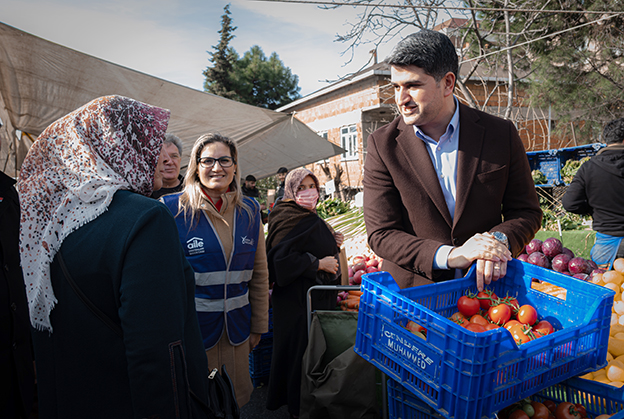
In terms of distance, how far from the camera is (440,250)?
160 cm

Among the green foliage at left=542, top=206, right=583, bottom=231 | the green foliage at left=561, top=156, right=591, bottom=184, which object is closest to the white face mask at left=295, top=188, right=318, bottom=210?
the green foliage at left=542, top=206, right=583, bottom=231

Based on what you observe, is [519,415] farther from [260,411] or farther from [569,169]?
[569,169]

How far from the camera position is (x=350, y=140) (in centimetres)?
1596

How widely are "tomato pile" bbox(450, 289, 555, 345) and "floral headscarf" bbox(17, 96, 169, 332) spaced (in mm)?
1375

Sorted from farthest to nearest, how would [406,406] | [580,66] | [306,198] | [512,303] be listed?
[580,66] < [306,198] < [512,303] < [406,406]

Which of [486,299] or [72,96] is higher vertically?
[72,96]

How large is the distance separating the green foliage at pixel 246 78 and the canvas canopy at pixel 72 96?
29.1 meters

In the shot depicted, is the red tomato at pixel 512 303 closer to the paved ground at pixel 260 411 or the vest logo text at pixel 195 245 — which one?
the vest logo text at pixel 195 245

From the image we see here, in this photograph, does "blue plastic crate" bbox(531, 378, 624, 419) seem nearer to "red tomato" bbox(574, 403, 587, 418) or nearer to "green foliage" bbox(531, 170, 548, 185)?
"red tomato" bbox(574, 403, 587, 418)

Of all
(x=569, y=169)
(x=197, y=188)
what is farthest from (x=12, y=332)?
(x=569, y=169)

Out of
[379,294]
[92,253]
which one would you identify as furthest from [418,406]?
[92,253]

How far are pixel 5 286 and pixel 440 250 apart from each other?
2.16 meters

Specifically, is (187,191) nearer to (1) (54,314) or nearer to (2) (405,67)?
(1) (54,314)

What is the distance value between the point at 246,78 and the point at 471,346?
37487 mm
